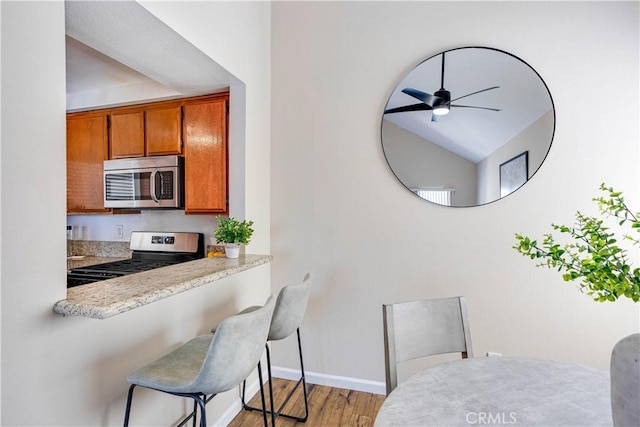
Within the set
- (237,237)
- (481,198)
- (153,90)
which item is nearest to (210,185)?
(237,237)

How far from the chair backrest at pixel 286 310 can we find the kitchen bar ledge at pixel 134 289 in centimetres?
27

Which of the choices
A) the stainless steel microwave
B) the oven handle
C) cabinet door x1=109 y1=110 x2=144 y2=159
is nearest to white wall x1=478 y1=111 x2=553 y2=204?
the stainless steel microwave

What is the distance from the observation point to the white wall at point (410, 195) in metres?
1.89

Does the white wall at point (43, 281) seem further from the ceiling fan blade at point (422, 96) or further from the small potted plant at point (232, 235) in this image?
the ceiling fan blade at point (422, 96)

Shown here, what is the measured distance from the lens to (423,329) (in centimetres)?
135

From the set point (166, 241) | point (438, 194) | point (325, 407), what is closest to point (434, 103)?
point (438, 194)

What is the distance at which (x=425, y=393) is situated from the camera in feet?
3.21

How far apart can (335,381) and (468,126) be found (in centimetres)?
199

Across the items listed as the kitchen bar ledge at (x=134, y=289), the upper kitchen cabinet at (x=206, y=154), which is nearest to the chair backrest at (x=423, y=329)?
the kitchen bar ledge at (x=134, y=289)

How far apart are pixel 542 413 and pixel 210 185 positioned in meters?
2.22

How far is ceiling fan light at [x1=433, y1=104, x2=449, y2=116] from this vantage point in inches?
83.0

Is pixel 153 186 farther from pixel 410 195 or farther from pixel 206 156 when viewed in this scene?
pixel 410 195

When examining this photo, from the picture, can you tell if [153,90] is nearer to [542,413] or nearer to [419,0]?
[419,0]

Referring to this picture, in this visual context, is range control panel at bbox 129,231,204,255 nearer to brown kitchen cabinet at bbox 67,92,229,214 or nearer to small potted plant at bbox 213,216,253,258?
brown kitchen cabinet at bbox 67,92,229,214
